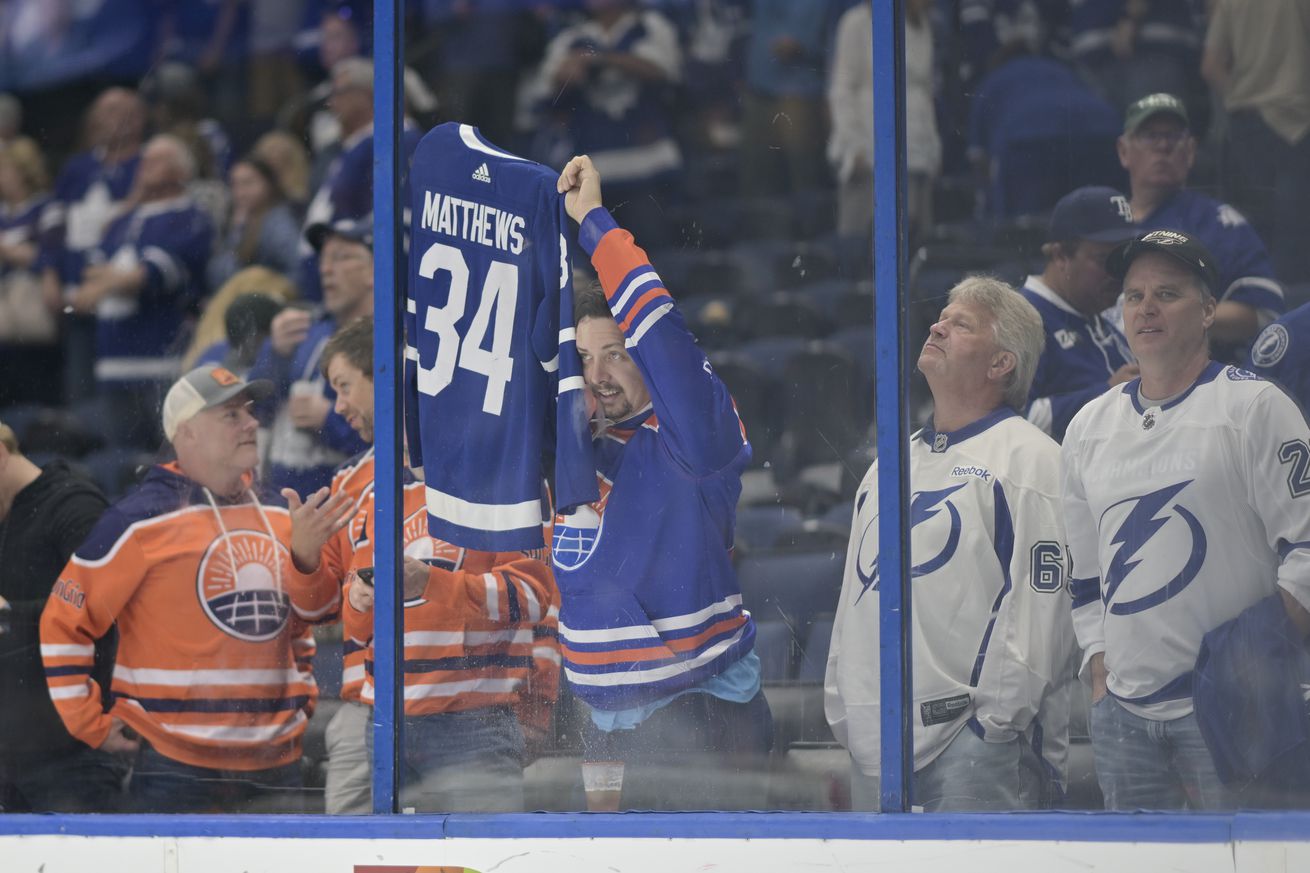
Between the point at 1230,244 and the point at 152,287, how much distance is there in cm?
196

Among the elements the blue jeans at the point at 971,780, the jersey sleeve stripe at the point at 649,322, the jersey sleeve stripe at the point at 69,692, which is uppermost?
the jersey sleeve stripe at the point at 649,322

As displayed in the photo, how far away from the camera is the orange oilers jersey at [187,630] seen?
2572mm

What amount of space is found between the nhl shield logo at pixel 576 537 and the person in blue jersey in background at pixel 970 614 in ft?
1.21

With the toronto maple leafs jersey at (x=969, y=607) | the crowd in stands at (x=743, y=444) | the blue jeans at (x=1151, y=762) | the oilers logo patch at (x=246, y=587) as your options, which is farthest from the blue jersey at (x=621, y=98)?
the blue jeans at (x=1151, y=762)

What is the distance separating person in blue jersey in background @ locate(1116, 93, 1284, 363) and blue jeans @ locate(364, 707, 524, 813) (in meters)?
1.16

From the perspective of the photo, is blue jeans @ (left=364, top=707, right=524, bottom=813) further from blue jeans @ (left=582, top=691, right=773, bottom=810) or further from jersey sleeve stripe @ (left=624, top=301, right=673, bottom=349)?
jersey sleeve stripe @ (left=624, top=301, right=673, bottom=349)

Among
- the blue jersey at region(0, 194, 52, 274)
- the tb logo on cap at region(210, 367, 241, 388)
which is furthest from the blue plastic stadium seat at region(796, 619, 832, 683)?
the blue jersey at region(0, 194, 52, 274)

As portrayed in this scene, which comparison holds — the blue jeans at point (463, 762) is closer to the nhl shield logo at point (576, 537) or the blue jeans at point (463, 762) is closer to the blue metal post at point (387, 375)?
the blue metal post at point (387, 375)

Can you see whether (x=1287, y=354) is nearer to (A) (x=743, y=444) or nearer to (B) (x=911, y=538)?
(B) (x=911, y=538)

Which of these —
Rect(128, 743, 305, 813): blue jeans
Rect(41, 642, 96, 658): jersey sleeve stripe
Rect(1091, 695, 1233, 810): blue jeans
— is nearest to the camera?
Rect(1091, 695, 1233, 810): blue jeans

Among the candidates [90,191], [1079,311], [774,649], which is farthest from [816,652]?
[90,191]

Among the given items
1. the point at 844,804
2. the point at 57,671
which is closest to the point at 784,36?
the point at 844,804

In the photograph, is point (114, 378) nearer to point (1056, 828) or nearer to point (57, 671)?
point (57, 671)

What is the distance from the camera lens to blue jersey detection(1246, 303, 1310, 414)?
2076 millimetres
